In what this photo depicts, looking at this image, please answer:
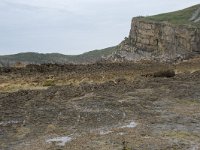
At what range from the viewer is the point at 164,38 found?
63.5 metres

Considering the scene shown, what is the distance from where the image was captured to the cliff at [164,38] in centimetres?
5678

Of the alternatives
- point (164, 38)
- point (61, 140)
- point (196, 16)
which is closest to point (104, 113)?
point (61, 140)

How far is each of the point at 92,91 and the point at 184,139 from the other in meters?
10.9

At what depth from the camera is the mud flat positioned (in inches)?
607

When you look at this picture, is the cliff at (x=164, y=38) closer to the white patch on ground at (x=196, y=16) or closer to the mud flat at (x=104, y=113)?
the white patch on ground at (x=196, y=16)

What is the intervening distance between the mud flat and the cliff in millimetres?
24301

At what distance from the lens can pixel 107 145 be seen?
14805mm

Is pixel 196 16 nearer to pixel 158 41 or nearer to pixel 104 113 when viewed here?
pixel 158 41

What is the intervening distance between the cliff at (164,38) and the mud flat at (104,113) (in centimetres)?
2430

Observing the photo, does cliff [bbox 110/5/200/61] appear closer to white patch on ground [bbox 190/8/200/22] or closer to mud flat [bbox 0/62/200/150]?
white patch on ground [bbox 190/8/200/22]

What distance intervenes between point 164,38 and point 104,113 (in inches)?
1747

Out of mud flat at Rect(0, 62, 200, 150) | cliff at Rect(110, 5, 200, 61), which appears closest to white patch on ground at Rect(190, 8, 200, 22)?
cliff at Rect(110, 5, 200, 61)

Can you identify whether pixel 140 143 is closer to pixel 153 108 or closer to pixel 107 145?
pixel 107 145

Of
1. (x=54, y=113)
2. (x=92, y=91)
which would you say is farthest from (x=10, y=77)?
(x=54, y=113)
